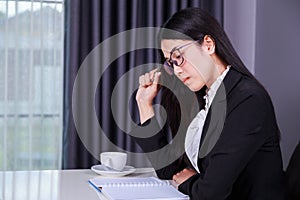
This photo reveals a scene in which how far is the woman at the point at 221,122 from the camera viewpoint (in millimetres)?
1383

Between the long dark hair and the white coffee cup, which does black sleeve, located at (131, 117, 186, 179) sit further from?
the long dark hair

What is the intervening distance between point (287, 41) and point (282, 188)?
112 centimetres

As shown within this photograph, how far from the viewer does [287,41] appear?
94.5 inches

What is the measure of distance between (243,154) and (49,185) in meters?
0.63

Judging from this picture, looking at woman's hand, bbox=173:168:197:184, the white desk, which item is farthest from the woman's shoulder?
the white desk

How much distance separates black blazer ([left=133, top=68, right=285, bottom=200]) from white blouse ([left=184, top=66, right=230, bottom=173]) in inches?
2.8

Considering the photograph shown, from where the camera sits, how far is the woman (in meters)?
Result: 1.38

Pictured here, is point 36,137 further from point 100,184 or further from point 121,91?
point 100,184

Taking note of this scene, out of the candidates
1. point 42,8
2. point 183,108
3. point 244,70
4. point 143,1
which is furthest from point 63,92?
point 244,70

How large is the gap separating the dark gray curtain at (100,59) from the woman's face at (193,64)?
1.12 metres

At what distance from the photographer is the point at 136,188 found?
152 cm

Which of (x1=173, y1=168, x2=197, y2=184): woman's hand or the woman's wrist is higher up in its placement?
the woman's wrist

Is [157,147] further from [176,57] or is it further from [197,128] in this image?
[176,57]

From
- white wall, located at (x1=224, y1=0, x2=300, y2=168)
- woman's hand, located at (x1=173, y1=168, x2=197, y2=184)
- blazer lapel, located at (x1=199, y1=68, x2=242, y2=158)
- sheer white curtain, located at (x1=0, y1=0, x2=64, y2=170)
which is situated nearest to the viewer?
blazer lapel, located at (x1=199, y1=68, x2=242, y2=158)
